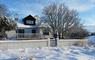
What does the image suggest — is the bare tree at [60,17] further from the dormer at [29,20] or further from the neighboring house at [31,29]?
the dormer at [29,20]

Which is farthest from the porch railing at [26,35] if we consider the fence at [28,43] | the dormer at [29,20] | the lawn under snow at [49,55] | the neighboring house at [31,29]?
the lawn under snow at [49,55]

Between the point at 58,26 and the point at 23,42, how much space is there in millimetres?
15720

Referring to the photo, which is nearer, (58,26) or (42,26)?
(58,26)

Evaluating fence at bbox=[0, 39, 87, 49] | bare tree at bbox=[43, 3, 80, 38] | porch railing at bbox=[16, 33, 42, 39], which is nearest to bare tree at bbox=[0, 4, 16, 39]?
porch railing at bbox=[16, 33, 42, 39]

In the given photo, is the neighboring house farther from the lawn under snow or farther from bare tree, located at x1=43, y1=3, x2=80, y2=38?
the lawn under snow

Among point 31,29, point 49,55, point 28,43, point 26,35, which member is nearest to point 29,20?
point 31,29

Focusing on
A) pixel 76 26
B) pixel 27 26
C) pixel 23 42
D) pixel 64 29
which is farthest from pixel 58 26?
pixel 23 42

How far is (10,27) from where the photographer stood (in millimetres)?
30781

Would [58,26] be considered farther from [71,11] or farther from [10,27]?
[10,27]

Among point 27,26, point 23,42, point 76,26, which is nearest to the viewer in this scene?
point 23,42

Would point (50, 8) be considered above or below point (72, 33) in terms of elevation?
above

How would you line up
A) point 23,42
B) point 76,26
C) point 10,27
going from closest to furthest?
point 23,42
point 10,27
point 76,26

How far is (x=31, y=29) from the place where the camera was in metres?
36.1

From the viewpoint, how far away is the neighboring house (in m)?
33.8
